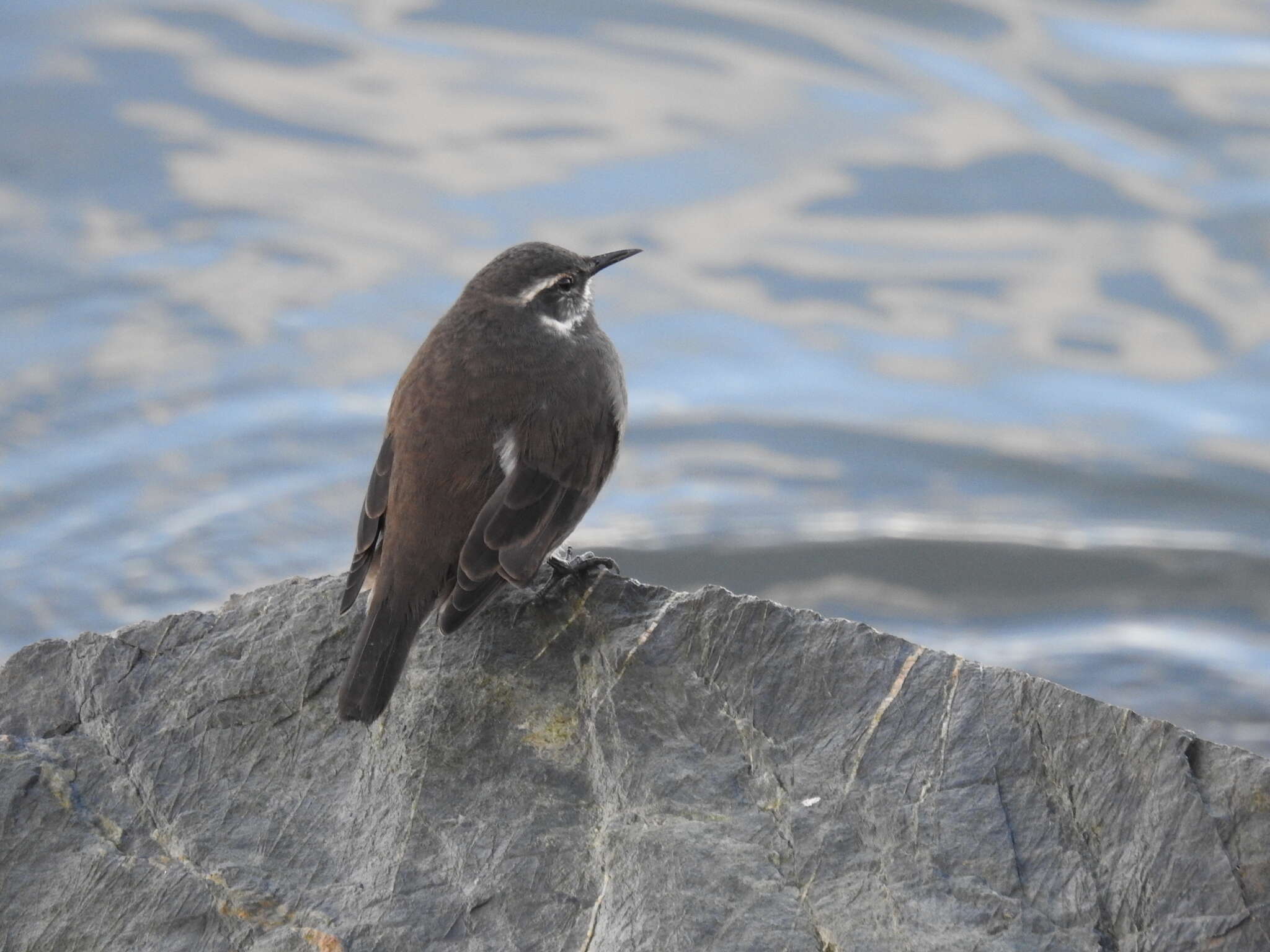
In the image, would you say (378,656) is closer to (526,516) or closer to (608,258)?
(526,516)

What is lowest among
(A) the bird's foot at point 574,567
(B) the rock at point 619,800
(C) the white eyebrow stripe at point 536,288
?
(B) the rock at point 619,800

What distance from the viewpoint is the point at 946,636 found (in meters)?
12.2

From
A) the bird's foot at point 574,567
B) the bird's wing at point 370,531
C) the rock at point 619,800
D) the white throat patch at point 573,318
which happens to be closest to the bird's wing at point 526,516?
the bird's foot at point 574,567

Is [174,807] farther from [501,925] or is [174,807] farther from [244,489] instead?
[244,489]

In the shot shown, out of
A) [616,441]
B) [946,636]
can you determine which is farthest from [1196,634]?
[616,441]

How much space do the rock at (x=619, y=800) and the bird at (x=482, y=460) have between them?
334mm

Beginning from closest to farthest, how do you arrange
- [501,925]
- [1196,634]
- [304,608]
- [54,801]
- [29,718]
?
[501,925] < [54,801] < [29,718] < [304,608] < [1196,634]

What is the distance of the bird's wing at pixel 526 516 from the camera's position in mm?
6699

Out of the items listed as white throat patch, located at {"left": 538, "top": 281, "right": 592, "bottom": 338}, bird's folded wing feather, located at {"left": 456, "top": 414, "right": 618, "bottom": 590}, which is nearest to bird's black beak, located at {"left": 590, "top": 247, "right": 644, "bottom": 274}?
white throat patch, located at {"left": 538, "top": 281, "right": 592, "bottom": 338}

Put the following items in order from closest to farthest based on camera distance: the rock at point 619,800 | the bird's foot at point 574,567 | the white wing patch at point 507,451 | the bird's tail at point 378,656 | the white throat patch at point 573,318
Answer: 1. the rock at point 619,800
2. the bird's tail at point 378,656
3. the white wing patch at point 507,451
4. the bird's foot at point 574,567
5. the white throat patch at point 573,318

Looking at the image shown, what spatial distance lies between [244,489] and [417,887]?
7937 millimetres

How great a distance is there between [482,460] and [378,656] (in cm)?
103

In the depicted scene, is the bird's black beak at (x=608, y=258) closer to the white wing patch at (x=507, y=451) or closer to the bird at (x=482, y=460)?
the bird at (x=482, y=460)

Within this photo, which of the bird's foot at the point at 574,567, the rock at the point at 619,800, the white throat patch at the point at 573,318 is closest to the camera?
the rock at the point at 619,800
